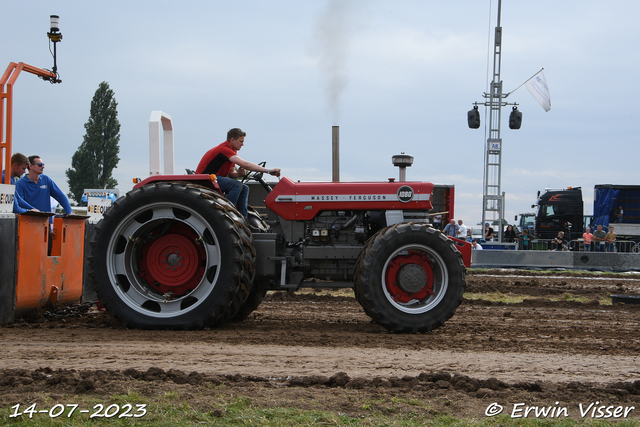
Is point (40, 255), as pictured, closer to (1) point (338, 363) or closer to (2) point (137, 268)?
(2) point (137, 268)

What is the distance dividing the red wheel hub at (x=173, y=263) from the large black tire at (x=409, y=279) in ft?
4.94

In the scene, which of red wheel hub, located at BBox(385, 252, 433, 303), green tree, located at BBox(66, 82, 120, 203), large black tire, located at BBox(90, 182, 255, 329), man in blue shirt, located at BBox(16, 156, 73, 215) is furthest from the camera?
green tree, located at BBox(66, 82, 120, 203)

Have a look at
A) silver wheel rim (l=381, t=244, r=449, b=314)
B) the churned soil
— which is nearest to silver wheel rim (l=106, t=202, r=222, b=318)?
the churned soil

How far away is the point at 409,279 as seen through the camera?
223 inches

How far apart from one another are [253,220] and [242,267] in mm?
941

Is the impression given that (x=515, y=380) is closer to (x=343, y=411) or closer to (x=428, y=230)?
(x=343, y=411)

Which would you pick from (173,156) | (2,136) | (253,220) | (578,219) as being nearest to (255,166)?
(253,220)

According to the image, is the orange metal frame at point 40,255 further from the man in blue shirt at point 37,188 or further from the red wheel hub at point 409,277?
the red wheel hub at point 409,277

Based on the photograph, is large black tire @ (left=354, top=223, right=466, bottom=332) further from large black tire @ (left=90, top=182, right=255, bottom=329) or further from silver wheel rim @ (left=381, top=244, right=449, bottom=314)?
large black tire @ (left=90, top=182, right=255, bottom=329)

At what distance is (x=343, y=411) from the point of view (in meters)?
3.11

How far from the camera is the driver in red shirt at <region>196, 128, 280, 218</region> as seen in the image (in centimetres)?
606

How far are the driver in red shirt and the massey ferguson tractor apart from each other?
0.51 ft

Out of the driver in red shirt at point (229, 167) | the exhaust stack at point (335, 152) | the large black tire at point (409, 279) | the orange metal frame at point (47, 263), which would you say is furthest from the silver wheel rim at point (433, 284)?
the orange metal frame at point (47, 263)

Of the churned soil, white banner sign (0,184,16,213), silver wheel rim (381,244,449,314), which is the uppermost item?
white banner sign (0,184,16,213)
